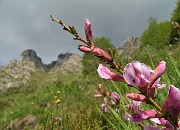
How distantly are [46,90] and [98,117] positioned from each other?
15510 mm

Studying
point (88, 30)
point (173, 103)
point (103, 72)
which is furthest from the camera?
point (88, 30)

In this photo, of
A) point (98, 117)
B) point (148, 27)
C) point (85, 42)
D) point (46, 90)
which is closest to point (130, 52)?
point (46, 90)

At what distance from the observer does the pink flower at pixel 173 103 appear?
0.67 m

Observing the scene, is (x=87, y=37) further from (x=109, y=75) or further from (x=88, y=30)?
(x=109, y=75)

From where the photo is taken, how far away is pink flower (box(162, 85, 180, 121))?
0.67 metres

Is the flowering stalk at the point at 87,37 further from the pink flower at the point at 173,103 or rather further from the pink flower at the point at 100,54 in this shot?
the pink flower at the point at 173,103

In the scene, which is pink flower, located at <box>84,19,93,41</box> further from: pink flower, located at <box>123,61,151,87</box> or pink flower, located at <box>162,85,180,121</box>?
pink flower, located at <box>162,85,180,121</box>

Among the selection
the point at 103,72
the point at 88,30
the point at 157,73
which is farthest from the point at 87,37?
the point at 157,73

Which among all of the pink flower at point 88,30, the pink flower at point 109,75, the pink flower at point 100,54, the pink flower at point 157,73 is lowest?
the pink flower at point 157,73

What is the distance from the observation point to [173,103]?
2.27ft

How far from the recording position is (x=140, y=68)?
2.41 ft

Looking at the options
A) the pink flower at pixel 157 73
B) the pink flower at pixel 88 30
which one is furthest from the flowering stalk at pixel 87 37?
the pink flower at pixel 157 73

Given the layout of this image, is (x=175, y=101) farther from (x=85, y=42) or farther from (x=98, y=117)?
(x=98, y=117)

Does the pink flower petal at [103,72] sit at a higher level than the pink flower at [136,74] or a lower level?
higher
